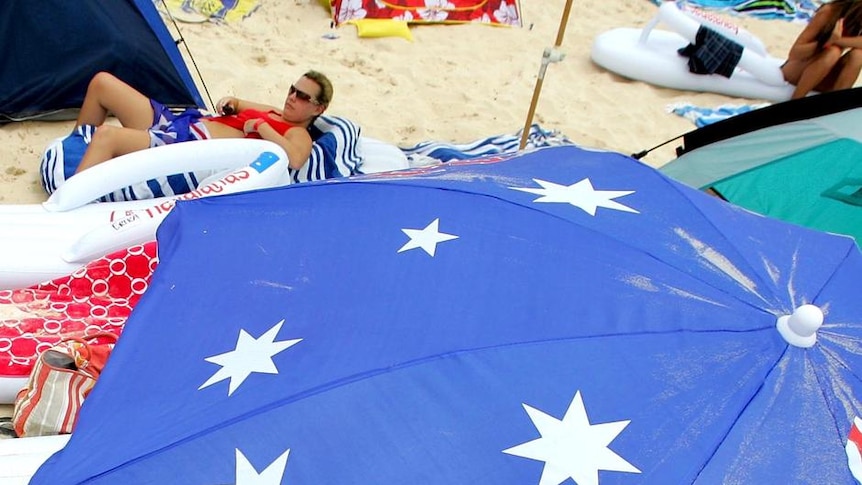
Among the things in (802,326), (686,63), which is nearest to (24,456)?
(802,326)

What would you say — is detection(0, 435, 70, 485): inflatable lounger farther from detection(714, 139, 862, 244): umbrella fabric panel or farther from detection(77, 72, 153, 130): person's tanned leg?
detection(714, 139, 862, 244): umbrella fabric panel

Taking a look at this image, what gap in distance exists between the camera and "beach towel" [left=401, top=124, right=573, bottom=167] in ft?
12.2

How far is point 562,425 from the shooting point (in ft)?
4.17

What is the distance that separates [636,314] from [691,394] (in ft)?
0.59

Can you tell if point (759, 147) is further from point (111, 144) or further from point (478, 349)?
point (111, 144)

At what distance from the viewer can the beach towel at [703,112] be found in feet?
15.6

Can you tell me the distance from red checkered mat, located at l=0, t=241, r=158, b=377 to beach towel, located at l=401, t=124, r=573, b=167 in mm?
1510

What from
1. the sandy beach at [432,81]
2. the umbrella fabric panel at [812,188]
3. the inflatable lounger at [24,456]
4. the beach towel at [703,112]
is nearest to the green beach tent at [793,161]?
the umbrella fabric panel at [812,188]

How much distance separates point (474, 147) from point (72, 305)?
2.12 m

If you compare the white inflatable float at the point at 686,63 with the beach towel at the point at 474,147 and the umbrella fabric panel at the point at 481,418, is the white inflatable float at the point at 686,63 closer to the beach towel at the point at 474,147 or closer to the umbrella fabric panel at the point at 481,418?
the beach towel at the point at 474,147

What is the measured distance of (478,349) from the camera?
1.36 m

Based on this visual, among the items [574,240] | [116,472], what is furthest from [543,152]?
→ [116,472]

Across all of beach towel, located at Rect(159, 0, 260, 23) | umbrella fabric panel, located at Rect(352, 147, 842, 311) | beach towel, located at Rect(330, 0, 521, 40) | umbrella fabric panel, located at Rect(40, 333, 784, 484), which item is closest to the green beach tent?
umbrella fabric panel, located at Rect(352, 147, 842, 311)

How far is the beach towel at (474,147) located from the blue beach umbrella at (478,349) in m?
1.93
